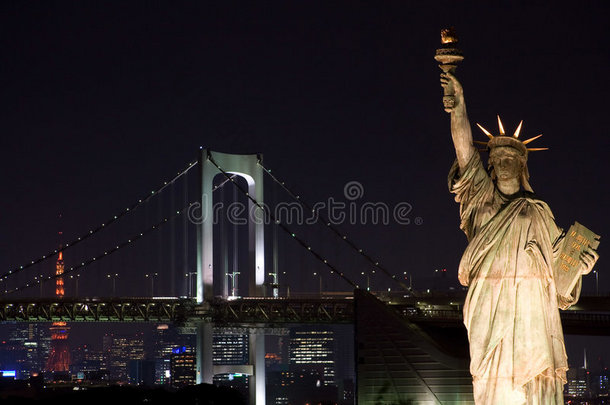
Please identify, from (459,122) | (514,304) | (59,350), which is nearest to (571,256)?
(514,304)

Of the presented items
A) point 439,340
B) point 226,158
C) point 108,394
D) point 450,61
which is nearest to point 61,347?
point 226,158

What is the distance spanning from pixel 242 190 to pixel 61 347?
4588 inches

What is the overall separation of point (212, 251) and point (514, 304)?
55.2 metres

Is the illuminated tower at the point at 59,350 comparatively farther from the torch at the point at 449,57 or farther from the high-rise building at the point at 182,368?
the torch at the point at 449,57

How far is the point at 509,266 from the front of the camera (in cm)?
1118

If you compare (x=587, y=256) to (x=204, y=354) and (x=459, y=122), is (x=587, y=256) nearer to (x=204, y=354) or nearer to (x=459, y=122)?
(x=459, y=122)

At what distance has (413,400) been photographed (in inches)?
1565

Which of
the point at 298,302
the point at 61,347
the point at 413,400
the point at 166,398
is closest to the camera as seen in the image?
the point at 413,400

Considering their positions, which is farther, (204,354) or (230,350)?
(230,350)

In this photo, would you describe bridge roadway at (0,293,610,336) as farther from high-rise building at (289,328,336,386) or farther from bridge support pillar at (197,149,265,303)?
high-rise building at (289,328,336,386)

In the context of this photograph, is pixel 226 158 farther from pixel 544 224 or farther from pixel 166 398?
pixel 544 224

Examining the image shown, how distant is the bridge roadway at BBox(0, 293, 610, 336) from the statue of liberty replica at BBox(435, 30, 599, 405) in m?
41.2

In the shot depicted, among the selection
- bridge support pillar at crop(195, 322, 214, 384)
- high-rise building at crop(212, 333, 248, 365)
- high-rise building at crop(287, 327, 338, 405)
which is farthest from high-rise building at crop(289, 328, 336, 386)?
bridge support pillar at crop(195, 322, 214, 384)

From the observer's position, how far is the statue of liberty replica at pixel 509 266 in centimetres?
1096
